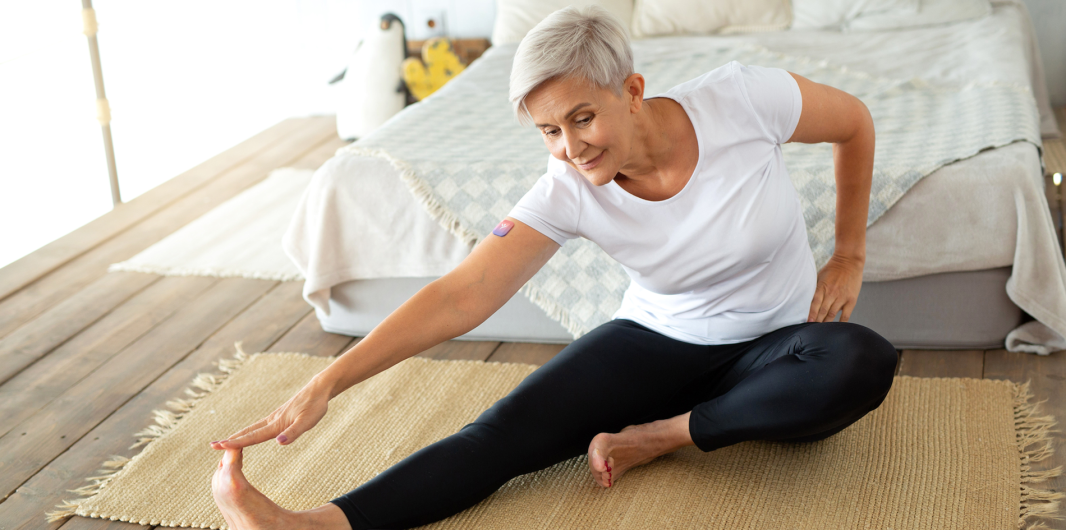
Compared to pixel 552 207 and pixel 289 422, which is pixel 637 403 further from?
pixel 289 422

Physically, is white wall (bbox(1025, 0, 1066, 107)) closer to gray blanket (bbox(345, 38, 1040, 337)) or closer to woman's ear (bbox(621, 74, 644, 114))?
gray blanket (bbox(345, 38, 1040, 337))

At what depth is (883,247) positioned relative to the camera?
1.68 metres

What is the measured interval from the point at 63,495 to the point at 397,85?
8.21 feet

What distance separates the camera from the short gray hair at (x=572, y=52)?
1092 millimetres

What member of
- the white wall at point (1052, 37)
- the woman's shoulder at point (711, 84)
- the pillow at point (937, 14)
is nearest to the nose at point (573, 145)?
the woman's shoulder at point (711, 84)

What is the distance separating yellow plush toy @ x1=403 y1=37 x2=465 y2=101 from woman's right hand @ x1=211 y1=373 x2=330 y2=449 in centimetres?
281

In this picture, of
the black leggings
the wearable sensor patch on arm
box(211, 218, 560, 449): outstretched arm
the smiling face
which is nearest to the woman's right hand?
box(211, 218, 560, 449): outstretched arm

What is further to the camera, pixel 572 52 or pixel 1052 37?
pixel 1052 37

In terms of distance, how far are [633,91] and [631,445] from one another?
1.82 feet

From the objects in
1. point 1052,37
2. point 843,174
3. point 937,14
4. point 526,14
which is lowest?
point 1052,37

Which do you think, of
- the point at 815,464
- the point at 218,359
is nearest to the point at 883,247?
the point at 815,464

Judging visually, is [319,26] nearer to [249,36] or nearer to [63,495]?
[249,36]

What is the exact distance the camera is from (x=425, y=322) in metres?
1.17

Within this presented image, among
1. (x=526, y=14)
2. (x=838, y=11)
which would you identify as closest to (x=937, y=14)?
(x=838, y=11)
